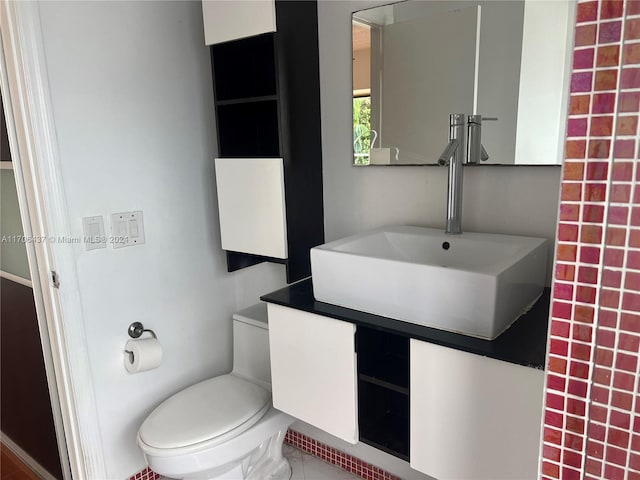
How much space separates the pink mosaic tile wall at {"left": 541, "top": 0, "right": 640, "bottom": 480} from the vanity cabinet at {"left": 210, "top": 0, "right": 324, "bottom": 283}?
3.56 feet

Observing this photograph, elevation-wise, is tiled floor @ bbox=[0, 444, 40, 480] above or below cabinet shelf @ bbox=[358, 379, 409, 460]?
below

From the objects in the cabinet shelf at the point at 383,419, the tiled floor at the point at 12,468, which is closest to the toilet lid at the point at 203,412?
the cabinet shelf at the point at 383,419

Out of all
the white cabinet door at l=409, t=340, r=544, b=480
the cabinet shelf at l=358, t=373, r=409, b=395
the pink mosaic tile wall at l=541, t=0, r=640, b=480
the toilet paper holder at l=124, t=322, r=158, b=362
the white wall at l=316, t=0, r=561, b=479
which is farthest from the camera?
the toilet paper holder at l=124, t=322, r=158, b=362

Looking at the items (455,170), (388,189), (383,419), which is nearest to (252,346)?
(383,419)

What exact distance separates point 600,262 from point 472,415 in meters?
0.60

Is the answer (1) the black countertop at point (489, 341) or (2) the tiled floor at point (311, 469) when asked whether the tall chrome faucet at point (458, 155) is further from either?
(2) the tiled floor at point (311, 469)

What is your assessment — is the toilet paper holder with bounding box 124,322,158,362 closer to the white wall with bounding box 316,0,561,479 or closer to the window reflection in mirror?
the white wall with bounding box 316,0,561,479

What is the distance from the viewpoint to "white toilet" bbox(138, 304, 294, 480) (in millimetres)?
1510

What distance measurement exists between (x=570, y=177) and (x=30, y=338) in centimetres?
198

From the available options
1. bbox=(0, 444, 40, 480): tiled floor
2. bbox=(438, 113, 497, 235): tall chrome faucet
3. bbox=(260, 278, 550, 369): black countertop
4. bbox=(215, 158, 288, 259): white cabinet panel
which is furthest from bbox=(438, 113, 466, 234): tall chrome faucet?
bbox=(0, 444, 40, 480): tiled floor

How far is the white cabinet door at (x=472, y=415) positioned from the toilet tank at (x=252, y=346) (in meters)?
0.80

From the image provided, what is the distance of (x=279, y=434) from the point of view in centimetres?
182

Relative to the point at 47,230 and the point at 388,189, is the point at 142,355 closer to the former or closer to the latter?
the point at 47,230

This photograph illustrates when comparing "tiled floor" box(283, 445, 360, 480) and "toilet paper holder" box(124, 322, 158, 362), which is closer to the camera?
"toilet paper holder" box(124, 322, 158, 362)
